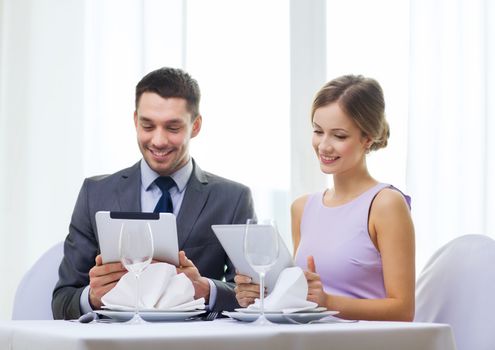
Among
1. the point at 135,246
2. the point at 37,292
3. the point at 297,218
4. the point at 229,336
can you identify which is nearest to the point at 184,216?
the point at 297,218

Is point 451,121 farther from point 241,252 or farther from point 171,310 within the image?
point 171,310

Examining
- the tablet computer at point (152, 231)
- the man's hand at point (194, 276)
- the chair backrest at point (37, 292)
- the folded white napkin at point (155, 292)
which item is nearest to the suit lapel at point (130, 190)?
the chair backrest at point (37, 292)

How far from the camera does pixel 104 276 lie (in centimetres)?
220

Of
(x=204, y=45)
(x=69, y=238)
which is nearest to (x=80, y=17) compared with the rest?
(x=204, y=45)

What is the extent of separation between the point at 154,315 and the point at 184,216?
0.78m

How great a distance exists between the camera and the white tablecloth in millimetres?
1483

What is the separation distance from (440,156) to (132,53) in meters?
1.41

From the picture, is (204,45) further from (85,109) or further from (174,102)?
(174,102)

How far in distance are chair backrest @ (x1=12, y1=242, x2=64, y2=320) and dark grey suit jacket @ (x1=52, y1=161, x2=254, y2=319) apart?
0.05 m

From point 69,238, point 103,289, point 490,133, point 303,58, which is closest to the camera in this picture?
point 103,289

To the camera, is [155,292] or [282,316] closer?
[282,316]

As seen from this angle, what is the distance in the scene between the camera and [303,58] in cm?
377

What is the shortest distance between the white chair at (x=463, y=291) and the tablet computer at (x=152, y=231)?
2.36 ft

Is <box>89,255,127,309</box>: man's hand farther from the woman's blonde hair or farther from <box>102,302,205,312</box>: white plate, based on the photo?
the woman's blonde hair
